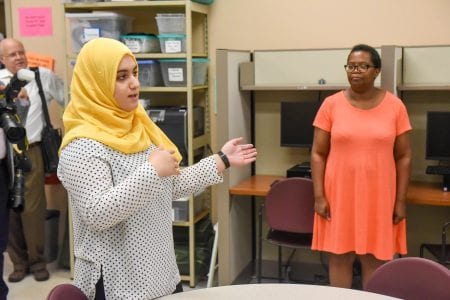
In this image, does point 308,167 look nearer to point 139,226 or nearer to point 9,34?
point 139,226

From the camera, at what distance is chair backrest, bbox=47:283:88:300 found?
1.63 meters

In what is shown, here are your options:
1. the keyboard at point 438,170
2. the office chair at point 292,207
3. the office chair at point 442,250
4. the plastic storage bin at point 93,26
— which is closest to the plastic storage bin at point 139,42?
the plastic storage bin at point 93,26

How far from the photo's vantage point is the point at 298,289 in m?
1.90

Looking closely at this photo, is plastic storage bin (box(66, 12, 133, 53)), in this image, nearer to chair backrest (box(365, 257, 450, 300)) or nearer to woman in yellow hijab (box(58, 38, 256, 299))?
woman in yellow hijab (box(58, 38, 256, 299))

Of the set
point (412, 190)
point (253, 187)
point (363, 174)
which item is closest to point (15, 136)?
point (253, 187)

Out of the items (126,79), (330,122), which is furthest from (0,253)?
(330,122)

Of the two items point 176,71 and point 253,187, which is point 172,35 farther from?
point 253,187

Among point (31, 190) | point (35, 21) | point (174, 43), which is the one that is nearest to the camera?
point (174, 43)

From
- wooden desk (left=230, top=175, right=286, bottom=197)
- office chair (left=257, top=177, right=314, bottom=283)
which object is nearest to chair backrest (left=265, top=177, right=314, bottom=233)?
office chair (left=257, top=177, right=314, bottom=283)

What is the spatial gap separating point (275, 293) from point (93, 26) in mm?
2647

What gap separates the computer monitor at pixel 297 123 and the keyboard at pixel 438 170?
2.52 feet

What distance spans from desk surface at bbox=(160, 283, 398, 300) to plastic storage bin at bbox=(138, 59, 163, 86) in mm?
2258

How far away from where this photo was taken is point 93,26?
390cm

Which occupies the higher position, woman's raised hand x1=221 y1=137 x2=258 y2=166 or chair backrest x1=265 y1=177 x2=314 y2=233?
woman's raised hand x1=221 y1=137 x2=258 y2=166
